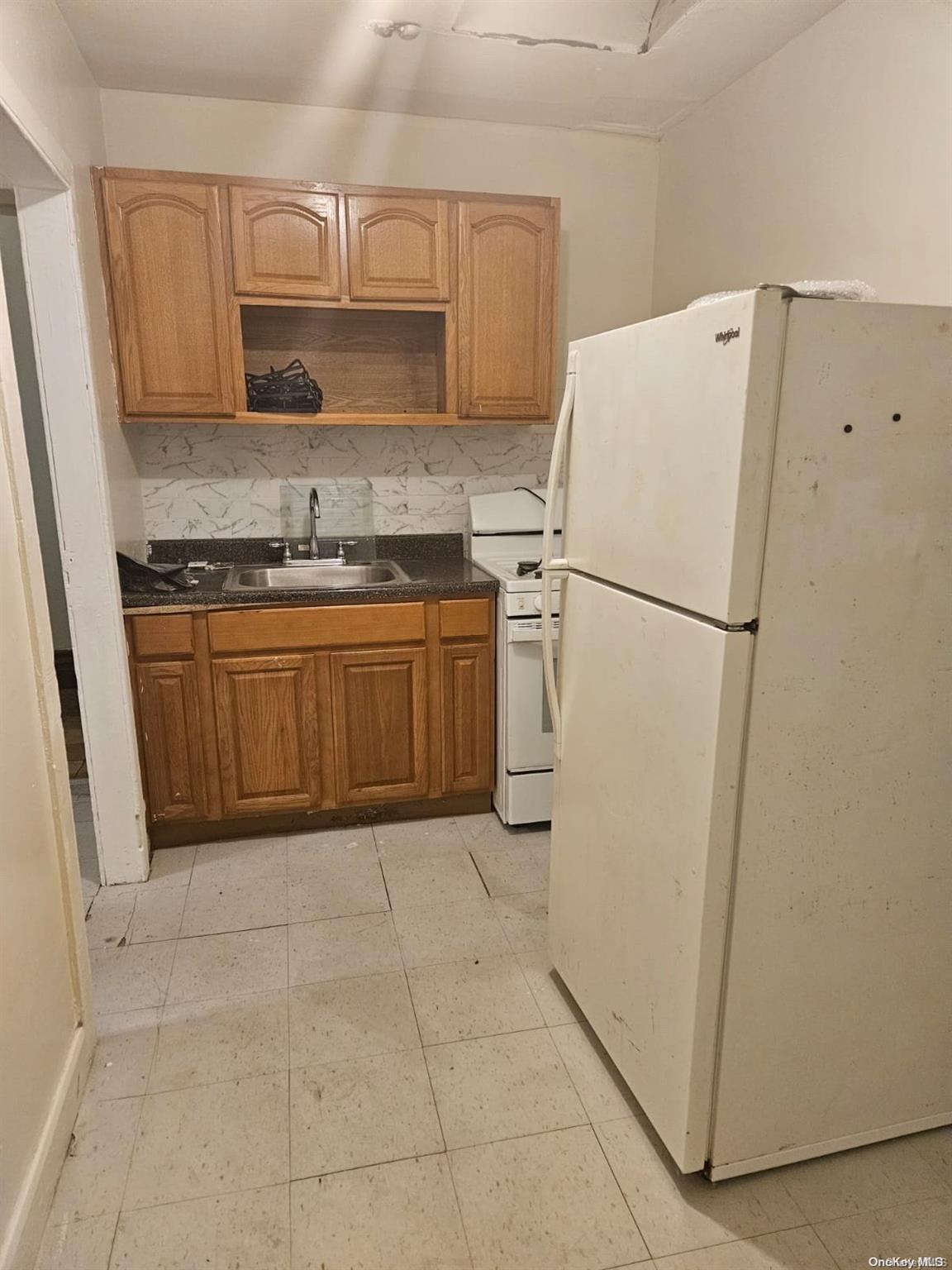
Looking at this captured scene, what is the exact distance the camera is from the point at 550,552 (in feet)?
6.04

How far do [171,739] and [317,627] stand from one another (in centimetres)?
62

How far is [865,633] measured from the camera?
131 centimetres

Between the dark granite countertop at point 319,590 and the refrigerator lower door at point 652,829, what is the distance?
37.9 inches

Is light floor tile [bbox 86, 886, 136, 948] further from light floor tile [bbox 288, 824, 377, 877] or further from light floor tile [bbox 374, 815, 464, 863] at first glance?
light floor tile [bbox 374, 815, 464, 863]

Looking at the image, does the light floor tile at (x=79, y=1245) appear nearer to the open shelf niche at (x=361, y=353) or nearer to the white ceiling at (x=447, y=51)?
the open shelf niche at (x=361, y=353)

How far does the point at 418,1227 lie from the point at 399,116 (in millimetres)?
3420

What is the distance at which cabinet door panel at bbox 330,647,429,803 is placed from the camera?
9.04 ft

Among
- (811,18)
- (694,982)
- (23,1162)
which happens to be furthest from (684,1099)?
(811,18)

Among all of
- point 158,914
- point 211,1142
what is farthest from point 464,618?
point 211,1142

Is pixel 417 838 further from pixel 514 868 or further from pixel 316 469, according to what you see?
pixel 316 469

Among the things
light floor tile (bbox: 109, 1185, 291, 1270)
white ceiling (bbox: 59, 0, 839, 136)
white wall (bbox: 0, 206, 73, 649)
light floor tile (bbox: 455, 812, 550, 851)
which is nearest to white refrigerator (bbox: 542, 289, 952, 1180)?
light floor tile (bbox: 109, 1185, 291, 1270)

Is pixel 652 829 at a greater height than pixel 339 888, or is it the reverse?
pixel 652 829

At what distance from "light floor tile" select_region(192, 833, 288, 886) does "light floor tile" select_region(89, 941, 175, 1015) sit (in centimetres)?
36

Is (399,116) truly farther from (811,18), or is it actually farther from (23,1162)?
(23,1162)
